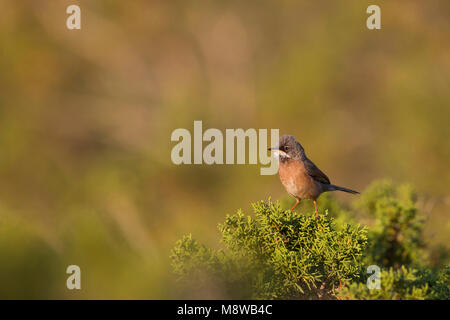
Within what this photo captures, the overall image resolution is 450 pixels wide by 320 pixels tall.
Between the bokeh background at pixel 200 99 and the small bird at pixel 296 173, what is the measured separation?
121cm

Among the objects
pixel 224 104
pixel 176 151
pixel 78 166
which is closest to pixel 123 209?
pixel 176 151

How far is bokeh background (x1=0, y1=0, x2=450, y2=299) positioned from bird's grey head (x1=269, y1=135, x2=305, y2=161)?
146 cm

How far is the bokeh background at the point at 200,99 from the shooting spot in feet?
37.2

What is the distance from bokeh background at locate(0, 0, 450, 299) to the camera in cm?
1134

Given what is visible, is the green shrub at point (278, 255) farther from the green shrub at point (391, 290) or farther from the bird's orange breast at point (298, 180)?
the bird's orange breast at point (298, 180)

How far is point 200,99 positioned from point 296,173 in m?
12.3

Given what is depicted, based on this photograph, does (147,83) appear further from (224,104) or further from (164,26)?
(224,104)

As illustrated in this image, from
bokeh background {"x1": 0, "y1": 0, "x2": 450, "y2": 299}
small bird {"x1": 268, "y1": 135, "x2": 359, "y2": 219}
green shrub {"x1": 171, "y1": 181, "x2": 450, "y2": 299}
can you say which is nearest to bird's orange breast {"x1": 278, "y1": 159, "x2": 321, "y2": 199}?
small bird {"x1": 268, "y1": 135, "x2": 359, "y2": 219}

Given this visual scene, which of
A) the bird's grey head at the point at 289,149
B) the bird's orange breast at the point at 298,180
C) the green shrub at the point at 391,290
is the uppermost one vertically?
the bird's grey head at the point at 289,149

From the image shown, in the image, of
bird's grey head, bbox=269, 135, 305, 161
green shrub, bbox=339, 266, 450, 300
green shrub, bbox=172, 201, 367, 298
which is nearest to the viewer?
green shrub, bbox=339, 266, 450, 300

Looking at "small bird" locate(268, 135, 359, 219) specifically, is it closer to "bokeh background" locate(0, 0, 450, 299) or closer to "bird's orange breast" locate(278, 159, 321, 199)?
"bird's orange breast" locate(278, 159, 321, 199)

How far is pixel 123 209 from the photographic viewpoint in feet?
31.9

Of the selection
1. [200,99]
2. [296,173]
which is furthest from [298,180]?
[200,99]

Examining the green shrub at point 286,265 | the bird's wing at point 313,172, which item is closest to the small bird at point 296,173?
the bird's wing at point 313,172
